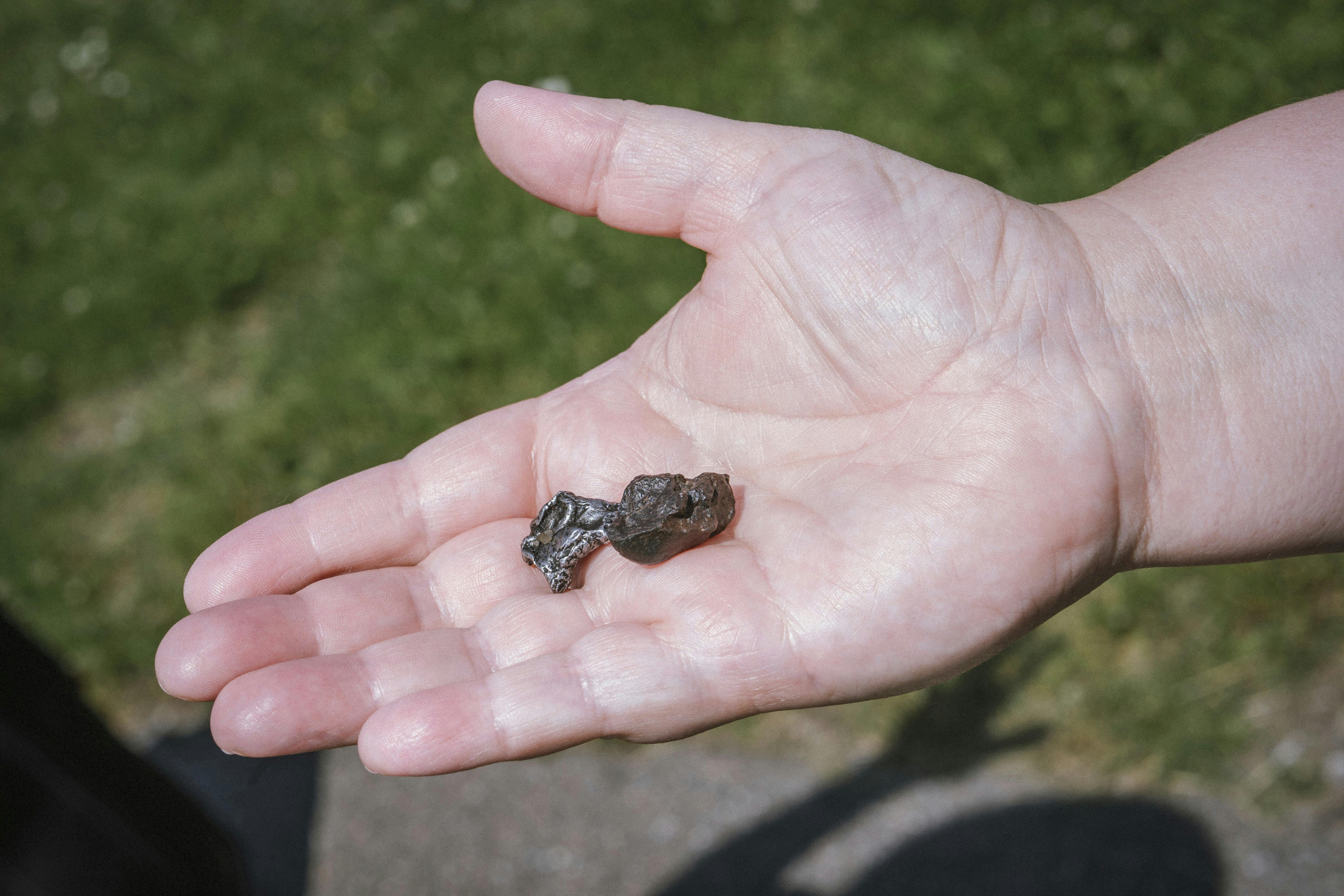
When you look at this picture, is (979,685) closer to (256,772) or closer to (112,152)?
(256,772)

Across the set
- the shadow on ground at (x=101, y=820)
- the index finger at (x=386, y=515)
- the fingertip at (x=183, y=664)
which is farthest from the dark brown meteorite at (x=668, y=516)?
the shadow on ground at (x=101, y=820)

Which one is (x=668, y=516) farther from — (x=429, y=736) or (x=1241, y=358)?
(x=1241, y=358)

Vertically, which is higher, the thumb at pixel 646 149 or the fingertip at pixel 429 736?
the thumb at pixel 646 149

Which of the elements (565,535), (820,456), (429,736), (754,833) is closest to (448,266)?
(565,535)

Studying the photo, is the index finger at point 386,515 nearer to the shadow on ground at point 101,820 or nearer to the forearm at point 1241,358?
the shadow on ground at point 101,820

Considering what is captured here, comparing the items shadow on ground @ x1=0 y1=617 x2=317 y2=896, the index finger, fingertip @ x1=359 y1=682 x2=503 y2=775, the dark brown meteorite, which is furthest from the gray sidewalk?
the dark brown meteorite

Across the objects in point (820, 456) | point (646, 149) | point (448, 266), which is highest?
point (646, 149)

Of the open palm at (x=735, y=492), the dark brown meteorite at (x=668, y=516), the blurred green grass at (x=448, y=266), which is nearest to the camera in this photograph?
the open palm at (x=735, y=492)

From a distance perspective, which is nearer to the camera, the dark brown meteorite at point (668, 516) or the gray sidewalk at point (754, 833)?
the dark brown meteorite at point (668, 516)
